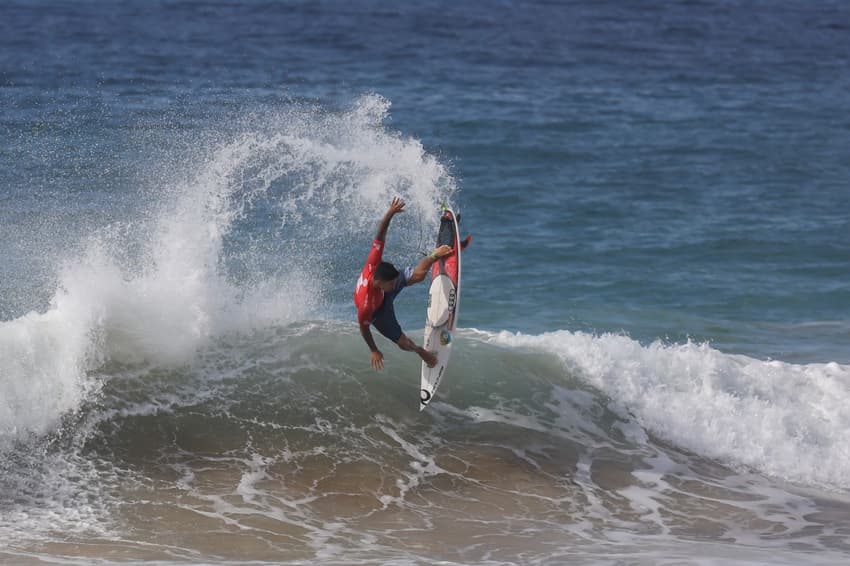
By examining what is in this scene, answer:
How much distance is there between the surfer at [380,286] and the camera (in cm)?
952

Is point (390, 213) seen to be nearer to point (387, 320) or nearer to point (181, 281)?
point (387, 320)

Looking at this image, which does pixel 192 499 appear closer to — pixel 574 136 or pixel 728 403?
pixel 728 403

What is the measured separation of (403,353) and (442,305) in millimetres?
2268

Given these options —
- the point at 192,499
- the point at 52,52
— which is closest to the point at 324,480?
the point at 192,499

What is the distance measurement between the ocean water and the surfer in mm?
1448

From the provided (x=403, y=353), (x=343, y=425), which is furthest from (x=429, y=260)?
(x=403, y=353)

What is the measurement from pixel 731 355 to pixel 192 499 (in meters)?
7.45

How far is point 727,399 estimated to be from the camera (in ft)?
40.0

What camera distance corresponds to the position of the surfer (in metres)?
9.52

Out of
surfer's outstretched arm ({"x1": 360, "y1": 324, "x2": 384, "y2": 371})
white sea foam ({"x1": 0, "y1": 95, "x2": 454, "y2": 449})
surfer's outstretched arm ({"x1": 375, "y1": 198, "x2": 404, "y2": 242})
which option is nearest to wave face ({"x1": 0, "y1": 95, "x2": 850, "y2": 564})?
white sea foam ({"x1": 0, "y1": 95, "x2": 454, "y2": 449})

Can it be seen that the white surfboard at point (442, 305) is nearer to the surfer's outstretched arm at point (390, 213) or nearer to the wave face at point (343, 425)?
the wave face at point (343, 425)

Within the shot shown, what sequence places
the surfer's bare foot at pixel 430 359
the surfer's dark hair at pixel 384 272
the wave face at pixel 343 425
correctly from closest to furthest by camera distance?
the wave face at pixel 343 425, the surfer's dark hair at pixel 384 272, the surfer's bare foot at pixel 430 359

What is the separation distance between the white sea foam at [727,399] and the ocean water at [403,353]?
35 mm

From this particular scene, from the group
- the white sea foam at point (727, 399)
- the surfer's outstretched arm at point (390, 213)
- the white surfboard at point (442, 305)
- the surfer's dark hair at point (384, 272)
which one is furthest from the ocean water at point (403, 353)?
the surfer's outstretched arm at point (390, 213)
